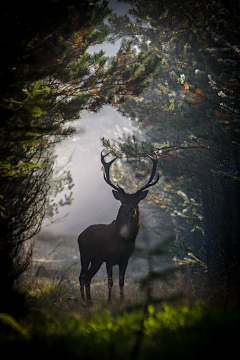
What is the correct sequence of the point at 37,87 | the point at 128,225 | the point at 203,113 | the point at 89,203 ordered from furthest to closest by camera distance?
the point at 89,203 → the point at 203,113 → the point at 128,225 → the point at 37,87

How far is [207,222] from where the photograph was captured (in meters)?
8.37

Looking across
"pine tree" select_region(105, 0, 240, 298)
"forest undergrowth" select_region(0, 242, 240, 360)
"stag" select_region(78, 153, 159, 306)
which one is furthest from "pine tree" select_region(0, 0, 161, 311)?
"stag" select_region(78, 153, 159, 306)

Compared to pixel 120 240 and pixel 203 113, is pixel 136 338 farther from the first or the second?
pixel 203 113

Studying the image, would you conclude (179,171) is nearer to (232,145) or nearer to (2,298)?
(232,145)

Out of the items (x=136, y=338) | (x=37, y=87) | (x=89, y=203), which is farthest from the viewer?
(x=89, y=203)

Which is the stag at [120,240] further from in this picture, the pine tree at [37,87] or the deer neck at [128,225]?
the pine tree at [37,87]

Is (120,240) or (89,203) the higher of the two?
(89,203)

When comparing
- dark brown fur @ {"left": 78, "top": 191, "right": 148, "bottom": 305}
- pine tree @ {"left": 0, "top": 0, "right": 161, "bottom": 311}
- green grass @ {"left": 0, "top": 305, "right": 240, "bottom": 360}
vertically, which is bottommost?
green grass @ {"left": 0, "top": 305, "right": 240, "bottom": 360}

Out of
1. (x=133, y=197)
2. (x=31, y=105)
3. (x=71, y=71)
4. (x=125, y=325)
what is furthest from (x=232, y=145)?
(x=125, y=325)

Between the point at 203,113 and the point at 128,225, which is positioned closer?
the point at 128,225

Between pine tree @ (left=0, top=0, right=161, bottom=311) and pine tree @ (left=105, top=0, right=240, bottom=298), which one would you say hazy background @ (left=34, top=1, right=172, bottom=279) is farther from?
Answer: pine tree @ (left=0, top=0, right=161, bottom=311)

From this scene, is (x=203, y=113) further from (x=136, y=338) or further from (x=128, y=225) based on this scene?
(x=136, y=338)

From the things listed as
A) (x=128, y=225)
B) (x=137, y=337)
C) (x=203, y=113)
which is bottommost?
(x=137, y=337)

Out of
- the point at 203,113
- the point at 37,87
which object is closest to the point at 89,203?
the point at 203,113
